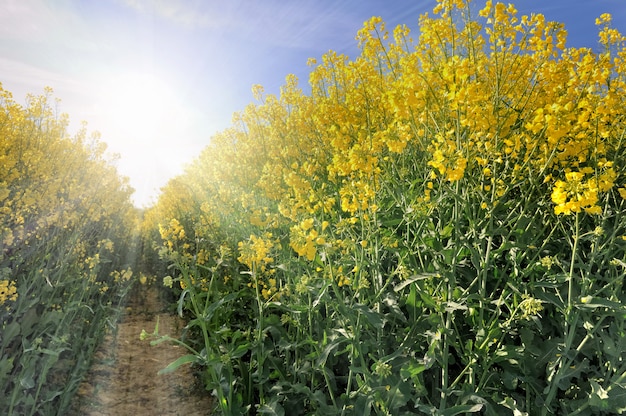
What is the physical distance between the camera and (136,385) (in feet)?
14.4

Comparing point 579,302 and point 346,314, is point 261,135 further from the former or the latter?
point 579,302

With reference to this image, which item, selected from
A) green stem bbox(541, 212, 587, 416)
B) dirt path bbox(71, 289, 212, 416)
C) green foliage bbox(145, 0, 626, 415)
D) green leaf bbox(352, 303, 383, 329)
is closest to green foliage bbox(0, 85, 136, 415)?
dirt path bbox(71, 289, 212, 416)

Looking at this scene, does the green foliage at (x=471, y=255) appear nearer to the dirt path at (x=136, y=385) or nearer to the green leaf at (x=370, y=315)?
the green leaf at (x=370, y=315)

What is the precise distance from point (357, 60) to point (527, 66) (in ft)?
4.15

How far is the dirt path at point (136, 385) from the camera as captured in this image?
12.6ft

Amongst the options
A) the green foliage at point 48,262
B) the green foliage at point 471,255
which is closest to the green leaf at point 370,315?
the green foliage at point 471,255

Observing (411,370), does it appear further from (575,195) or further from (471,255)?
(575,195)

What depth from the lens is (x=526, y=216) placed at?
261 cm

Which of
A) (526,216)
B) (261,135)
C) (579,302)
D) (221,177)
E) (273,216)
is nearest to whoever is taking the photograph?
(579,302)

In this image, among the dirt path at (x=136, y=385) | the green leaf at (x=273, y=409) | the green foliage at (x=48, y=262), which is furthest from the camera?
the dirt path at (x=136, y=385)

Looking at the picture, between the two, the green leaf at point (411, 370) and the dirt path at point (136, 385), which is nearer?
the green leaf at point (411, 370)

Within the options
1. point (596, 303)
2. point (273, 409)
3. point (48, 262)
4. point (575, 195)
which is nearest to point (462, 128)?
point (575, 195)

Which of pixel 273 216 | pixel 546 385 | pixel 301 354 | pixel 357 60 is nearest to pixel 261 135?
pixel 357 60

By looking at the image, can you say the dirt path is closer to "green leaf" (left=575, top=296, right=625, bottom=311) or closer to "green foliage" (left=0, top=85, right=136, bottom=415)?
"green foliage" (left=0, top=85, right=136, bottom=415)
